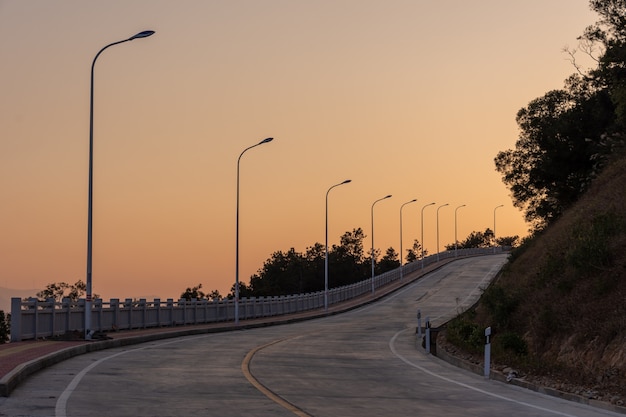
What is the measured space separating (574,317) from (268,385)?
838cm

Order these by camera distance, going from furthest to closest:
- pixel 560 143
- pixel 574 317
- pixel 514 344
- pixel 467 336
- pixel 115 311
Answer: pixel 560 143 < pixel 115 311 < pixel 467 336 < pixel 514 344 < pixel 574 317

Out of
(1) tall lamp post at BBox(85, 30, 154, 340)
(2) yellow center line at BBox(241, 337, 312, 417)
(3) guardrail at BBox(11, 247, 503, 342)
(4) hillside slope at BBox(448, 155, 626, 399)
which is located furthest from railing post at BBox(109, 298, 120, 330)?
(2) yellow center line at BBox(241, 337, 312, 417)

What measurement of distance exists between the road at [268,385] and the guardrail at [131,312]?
327 cm

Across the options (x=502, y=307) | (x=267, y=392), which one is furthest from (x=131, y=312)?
(x=267, y=392)

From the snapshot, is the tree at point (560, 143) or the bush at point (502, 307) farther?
the tree at point (560, 143)

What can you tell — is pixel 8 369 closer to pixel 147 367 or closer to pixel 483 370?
pixel 147 367

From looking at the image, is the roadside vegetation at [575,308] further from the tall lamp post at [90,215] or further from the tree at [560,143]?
the tree at [560,143]

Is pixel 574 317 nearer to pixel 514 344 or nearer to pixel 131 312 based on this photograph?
pixel 514 344

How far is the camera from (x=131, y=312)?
Answer: 40156 millimetres

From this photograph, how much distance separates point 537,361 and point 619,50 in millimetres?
35646

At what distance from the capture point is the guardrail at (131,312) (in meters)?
30.1

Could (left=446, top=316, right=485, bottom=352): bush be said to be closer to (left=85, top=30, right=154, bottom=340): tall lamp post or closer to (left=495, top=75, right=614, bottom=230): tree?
(left=85, top=30, right=154, bottom=340): tall lamp post

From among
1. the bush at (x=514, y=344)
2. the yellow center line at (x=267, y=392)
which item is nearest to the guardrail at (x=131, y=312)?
the yellow center line at (x=267, y=392)

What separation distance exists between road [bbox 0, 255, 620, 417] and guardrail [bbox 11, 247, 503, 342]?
10.7ft
